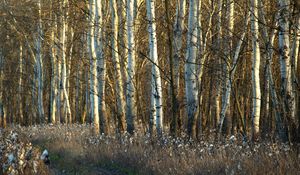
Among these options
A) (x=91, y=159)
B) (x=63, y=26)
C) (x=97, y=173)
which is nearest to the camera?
(x=97, y=173)

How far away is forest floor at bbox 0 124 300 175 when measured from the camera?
275 inches

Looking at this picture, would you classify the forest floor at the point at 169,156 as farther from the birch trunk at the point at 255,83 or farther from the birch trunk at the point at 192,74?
the birch trunk at the point at 255,83

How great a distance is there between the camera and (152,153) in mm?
9672

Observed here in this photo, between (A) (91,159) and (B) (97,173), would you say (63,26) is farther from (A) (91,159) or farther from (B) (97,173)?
(B) (97,173)

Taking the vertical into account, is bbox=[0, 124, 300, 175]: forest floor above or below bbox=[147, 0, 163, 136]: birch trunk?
below

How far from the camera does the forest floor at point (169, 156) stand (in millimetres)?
6988

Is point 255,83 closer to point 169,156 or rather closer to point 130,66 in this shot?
point 130,66

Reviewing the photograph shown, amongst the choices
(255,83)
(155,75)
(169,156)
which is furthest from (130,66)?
(169,156)

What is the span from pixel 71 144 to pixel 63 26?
11.5m

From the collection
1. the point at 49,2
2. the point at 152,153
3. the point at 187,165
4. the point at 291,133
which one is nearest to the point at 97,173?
the point at 152,153

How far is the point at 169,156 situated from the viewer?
9.01 m

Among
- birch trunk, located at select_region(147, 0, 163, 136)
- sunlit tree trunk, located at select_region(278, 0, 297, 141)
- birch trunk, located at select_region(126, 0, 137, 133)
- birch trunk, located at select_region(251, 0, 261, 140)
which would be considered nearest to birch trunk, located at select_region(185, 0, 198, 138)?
birch trunk, located at select_region(147, 0, 163, 136)

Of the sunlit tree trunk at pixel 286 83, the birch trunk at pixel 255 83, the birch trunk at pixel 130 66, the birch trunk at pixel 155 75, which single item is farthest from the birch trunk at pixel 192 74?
the sunlit tree trunk at pixel 286 83

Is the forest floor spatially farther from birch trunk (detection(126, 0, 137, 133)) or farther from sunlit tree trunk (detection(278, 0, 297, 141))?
birch trunk (detection(126, 0, 137, 133))
